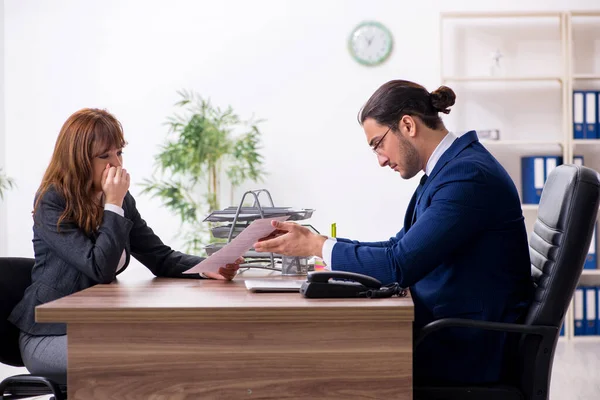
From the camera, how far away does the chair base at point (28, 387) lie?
201 cm

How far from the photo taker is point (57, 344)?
2107 millimetres

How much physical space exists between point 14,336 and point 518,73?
13.2ft

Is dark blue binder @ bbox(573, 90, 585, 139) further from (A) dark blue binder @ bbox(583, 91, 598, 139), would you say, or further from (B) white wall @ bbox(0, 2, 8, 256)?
(B) white wall @ bbox(0, 2, 8, 256)

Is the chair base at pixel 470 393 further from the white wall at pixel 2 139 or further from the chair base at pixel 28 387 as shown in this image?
the white wall at pixel 2 139

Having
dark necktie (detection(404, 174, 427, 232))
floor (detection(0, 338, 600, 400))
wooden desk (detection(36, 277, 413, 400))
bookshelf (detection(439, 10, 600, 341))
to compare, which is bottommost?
floor (detection(0, 338, 600, 400))

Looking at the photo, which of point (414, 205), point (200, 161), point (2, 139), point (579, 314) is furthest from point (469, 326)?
point (2, 139)

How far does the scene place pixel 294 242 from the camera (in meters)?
2.07

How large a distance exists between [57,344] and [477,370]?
1112mm

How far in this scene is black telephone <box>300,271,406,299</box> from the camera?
5.98ft

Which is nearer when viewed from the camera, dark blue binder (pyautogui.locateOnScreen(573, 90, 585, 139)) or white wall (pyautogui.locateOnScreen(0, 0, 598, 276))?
dark blue binder (pyautogui.locateOnScreen(573, 90, 585, 139))

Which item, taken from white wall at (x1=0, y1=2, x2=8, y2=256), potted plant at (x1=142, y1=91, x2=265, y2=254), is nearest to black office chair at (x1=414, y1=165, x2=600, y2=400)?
potted plant at (x1=142, y1=91, x2=265, y2=254)

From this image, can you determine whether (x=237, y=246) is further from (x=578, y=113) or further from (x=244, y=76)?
(x=578, y=113)

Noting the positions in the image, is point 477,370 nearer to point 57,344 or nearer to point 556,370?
point 57,344

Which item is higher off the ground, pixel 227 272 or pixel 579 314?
pixel 227 272
